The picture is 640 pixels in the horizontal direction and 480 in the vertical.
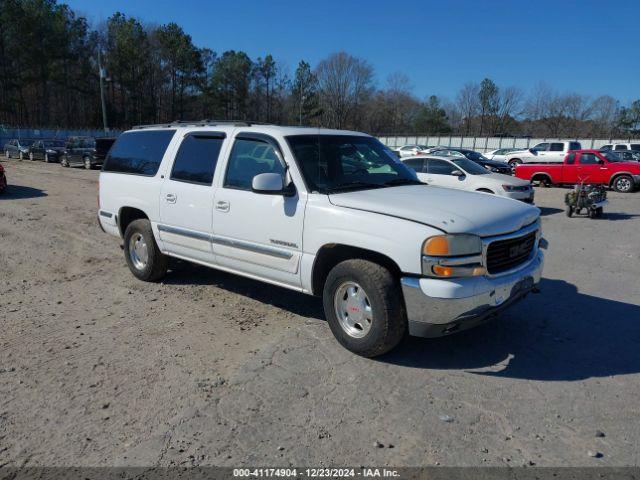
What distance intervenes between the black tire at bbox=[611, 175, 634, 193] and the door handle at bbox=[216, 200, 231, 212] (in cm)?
1930

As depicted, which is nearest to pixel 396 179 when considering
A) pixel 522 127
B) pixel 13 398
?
pixel 13 398

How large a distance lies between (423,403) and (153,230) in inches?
155

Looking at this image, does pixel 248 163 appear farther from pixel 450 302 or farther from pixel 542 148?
pixel 542 148

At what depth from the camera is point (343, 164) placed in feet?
16.0

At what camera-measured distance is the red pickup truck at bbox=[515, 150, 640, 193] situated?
1919 centimetres

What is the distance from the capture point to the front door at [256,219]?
178 inches

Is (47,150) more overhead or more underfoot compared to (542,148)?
more underfoot

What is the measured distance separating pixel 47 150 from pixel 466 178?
2837 cm

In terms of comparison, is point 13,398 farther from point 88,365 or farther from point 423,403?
point 423,403

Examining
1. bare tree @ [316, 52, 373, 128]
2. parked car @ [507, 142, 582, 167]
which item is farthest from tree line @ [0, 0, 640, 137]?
parked car @ [507, 142, 582, 167]

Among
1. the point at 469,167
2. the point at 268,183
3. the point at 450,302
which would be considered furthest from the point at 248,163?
the point at 469,167

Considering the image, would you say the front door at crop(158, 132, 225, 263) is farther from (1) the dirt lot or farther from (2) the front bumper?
(2) the front bumper

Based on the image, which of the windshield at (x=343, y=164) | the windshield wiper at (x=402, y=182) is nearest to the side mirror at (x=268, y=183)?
the windshield at (x=343, y=164)

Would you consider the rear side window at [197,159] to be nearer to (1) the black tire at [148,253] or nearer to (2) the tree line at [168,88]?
(1) the black tire at [148,253]
